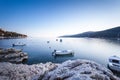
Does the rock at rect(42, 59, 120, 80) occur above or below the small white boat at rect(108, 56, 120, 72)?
above

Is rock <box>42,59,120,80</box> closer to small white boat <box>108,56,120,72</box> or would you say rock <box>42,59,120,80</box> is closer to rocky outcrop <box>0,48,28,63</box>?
small white boat <box>108,56,120,72</box>

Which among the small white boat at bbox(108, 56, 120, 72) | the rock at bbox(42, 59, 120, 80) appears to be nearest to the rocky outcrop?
the small white boat at bbox(108, 56, 120, 72)

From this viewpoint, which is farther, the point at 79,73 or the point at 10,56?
the point at 10,56

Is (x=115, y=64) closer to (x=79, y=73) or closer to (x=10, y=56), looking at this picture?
(x=10, y=56)

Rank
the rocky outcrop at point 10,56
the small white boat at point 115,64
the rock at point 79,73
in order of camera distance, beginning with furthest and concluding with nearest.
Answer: the rocky outcrop at point 10,56 < the small white boat at point 115,64 < the rock at point 79,73

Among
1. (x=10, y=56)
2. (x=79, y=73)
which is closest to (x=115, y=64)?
(x=10, y=56)

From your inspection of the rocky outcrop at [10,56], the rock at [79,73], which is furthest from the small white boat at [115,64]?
the rock at [79,73]

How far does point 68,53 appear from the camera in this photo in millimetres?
71750

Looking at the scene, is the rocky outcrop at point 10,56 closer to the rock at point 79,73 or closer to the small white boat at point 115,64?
the small white boat at point 115,64

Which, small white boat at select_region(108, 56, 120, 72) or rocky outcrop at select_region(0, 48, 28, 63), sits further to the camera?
rocky outcrop at select_region(0, 48, 28, 63)

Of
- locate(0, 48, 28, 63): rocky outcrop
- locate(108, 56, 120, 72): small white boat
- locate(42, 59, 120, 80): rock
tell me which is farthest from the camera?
locate(0, 48, 28, 63): rocky outcrop

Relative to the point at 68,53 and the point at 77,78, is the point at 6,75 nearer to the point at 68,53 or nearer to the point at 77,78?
the point at 77,78

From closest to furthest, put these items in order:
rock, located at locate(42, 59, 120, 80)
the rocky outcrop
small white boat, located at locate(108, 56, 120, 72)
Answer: rock, located at locate(42, 59, 120, 80) < small white boat, located at locate(108, 56, 120, 72) < the rocky outcrop

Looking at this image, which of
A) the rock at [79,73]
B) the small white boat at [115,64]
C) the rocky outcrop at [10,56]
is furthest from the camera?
the rocky outcrop at [10,56]
